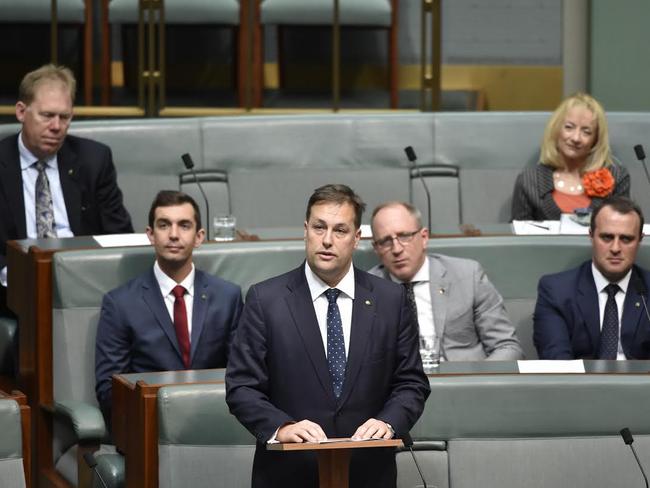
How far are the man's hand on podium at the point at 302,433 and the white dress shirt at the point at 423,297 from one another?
100 cm

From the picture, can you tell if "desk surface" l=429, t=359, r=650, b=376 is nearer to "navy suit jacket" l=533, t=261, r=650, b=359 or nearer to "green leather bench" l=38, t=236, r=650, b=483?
"navy suit jacket" l=533, t=261, r=650, b=359

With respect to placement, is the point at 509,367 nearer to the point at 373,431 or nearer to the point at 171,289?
the point at 373,431

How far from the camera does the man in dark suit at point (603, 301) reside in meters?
2.71

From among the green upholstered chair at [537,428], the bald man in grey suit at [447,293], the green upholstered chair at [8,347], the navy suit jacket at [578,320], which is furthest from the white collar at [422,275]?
the green upholstered chair at [8,347]

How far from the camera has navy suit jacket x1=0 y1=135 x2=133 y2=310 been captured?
2986 mm

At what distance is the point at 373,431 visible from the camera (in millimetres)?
1790

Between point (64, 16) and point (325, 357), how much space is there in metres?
2.46

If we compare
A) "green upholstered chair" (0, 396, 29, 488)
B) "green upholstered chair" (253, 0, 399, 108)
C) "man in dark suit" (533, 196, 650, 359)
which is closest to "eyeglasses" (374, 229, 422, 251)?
"man in dark suit" (533, 196, 650, 359)

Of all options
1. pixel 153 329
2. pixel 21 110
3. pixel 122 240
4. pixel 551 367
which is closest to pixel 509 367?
pixel 551 367

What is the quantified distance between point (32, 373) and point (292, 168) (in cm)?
105

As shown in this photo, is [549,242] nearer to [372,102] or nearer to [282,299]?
[282,299]

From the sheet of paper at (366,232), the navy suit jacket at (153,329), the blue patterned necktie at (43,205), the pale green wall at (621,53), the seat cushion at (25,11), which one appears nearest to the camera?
the navy suit jacket at (153,329)

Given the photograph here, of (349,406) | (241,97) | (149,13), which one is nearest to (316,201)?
(349,406)

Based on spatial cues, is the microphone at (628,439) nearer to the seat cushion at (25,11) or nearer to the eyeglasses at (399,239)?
the eyeglasses at (399,239)
